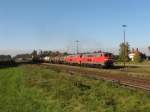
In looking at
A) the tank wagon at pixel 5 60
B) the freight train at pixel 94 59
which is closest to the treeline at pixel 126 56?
the freight train at pixel 94 59

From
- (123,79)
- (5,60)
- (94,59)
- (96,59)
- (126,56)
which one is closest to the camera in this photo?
(123,79)

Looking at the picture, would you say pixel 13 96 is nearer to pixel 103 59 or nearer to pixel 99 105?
pixel 99 105

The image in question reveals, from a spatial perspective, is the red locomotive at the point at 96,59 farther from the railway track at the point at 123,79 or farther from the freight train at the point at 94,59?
the railway track at the point at 123,79

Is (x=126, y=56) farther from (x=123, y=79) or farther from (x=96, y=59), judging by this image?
(x=123, y=79)

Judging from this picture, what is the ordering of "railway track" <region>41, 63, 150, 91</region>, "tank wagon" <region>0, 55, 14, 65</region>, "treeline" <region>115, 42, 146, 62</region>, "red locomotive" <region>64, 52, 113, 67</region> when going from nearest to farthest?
1. "railway track" <region>41, 63, 150, 91</region>
2. "red locomotive" <region>64, 52, 113, 67</region>
3. "treeline" <region>115, 42, 146, 62</region>
4. "tank wagon" <region>0, 55, 14, 65</region>

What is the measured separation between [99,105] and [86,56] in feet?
158

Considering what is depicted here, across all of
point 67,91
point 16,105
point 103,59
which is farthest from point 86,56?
point 16,105

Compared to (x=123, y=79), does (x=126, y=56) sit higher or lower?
Answer: higher

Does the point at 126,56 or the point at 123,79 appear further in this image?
the point at 126,56

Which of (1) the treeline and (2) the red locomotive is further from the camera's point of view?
(1) the treeline

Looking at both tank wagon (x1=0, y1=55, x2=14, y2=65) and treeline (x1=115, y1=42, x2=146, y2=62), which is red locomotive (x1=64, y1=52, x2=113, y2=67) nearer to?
treeline (x1=115, y1=42, x2=146, y2=62)

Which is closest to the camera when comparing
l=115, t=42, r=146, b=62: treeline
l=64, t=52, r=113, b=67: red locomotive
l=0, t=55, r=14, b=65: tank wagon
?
l=64, t=52, r=113, b=67: red locomotive

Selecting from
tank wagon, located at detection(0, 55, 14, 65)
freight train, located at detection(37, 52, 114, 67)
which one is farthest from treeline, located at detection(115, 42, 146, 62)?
tank wagon, located at detection(0, 55, 14, 65)

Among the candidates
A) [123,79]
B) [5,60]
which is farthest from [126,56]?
[123,79]
